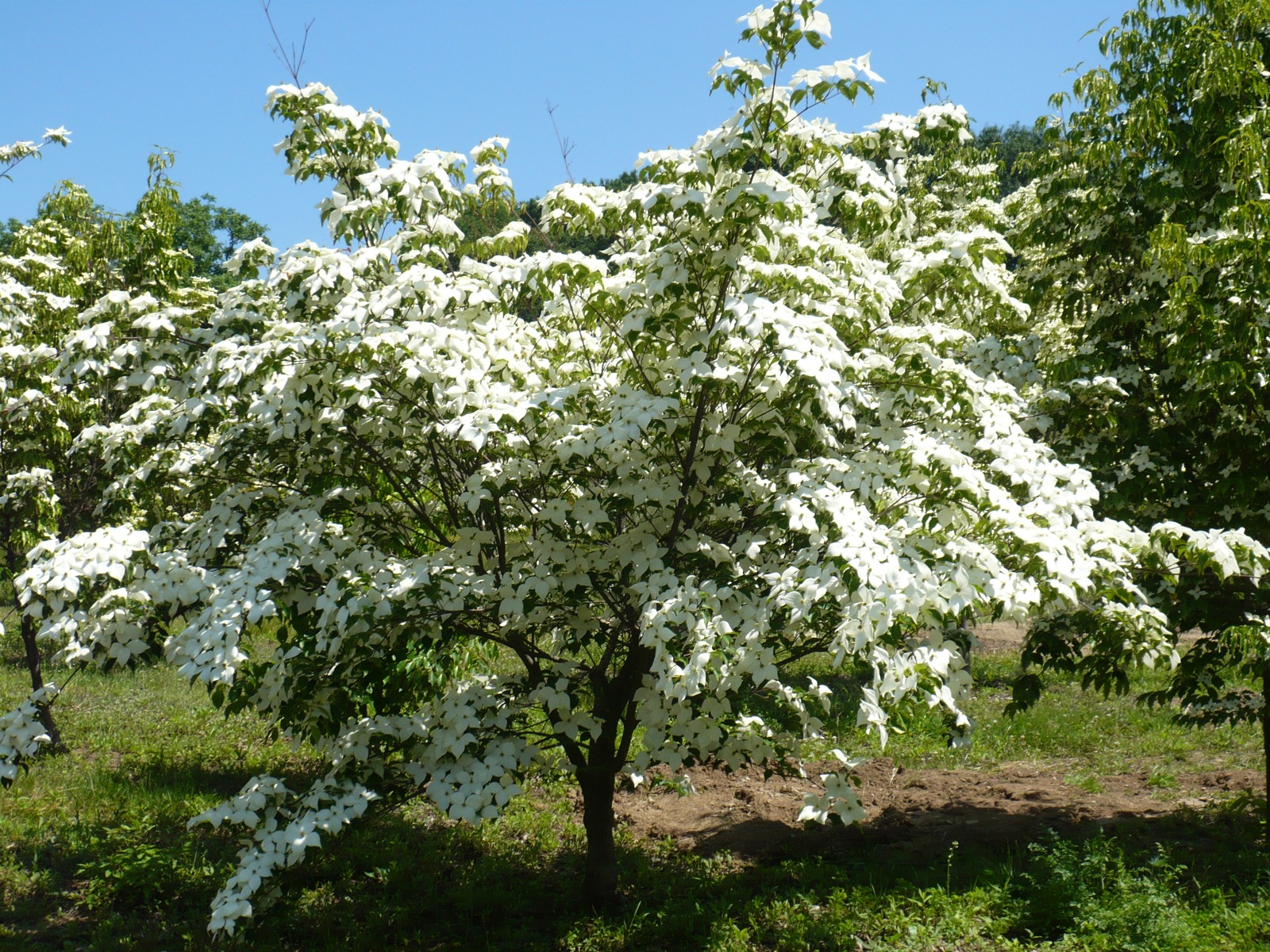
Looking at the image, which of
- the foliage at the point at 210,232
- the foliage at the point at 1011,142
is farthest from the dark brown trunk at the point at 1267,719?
the foliage at the point at 210,232

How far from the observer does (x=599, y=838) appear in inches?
210

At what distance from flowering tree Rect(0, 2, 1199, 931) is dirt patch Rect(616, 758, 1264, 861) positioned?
5.66 feet

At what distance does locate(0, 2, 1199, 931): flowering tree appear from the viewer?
3.65 m

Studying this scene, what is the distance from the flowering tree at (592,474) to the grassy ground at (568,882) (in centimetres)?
98

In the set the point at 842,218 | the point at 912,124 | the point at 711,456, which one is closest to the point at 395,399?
the point at 711,456

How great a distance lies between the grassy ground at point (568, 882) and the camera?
188 inches

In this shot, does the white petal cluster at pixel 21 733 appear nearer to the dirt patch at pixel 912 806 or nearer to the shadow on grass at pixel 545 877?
the shadow on grass at pixel 545 877

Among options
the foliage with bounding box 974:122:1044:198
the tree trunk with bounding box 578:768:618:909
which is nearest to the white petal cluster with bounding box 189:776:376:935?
the tree trunk with bounding box 578:768:618:909

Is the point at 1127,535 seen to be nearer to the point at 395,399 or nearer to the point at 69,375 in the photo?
the point at 395,399

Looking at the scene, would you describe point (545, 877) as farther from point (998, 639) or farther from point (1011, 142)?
point (1011, 142)

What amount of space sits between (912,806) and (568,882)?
2678mm

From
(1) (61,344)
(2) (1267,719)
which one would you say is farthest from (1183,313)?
(1) (61,344)

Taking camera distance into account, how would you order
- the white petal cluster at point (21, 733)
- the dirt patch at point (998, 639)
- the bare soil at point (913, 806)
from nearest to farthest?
the white petal cluster at point (21, 733), the bare soil at point (913, 806), the dirt patch at point (998, 639)

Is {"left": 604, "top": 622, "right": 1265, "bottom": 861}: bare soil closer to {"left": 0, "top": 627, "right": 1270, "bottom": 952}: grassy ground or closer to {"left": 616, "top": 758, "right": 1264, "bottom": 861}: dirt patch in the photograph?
{"left": 616, "top": 758, "right": 1264, "bottom": 861}: dirt patch
